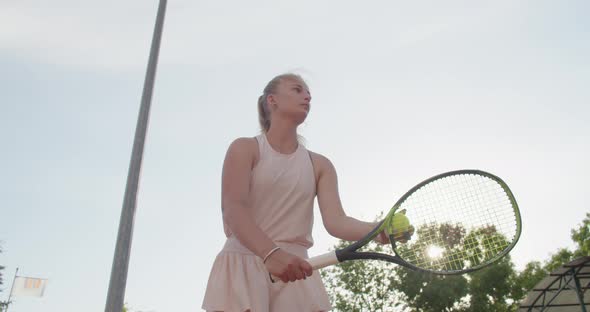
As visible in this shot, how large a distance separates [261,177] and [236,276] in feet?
1.87

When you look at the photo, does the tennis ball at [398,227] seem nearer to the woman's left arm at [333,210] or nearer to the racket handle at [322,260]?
the woman's left arm at [333,210]

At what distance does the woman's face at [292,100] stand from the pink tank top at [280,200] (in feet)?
1.08

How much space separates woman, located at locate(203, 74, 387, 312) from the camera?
2.37 meters

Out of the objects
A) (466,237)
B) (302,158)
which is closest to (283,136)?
(302,158)

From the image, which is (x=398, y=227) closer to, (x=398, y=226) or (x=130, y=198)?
(x=398, y=226)

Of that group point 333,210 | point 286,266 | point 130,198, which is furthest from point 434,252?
point 130,198

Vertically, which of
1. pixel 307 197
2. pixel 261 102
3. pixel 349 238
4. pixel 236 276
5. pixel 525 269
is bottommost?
pixel 236 276

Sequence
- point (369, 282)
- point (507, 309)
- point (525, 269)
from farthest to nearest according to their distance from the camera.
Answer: point (525, 269) < point (507, 309) < point (369, 282)

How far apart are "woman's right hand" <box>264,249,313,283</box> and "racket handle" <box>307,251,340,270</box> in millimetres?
281

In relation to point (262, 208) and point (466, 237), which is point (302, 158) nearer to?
point (262, 208)

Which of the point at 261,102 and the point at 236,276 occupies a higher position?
the point at 261,102

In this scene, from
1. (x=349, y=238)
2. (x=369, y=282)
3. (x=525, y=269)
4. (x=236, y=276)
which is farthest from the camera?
(x=525, y=269)

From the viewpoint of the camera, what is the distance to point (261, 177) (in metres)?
2.73

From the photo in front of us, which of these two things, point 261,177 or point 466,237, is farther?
point 466,237
